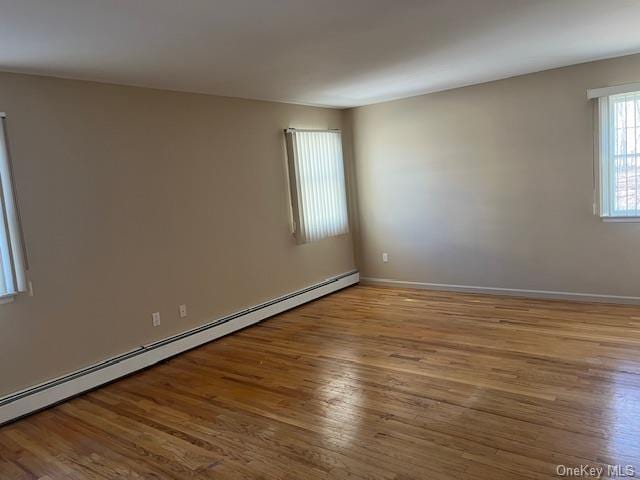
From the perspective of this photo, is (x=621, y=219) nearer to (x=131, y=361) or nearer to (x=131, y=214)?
(x=131, y=214)

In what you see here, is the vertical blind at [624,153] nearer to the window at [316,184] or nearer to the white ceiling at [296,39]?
the white ceiling at [296,39]

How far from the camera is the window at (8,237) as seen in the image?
10.1 ft

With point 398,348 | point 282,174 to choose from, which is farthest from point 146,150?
point 398,348

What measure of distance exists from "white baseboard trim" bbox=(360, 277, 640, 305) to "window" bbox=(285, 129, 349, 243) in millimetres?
890

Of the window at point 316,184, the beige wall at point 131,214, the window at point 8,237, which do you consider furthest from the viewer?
the window at point 316,184

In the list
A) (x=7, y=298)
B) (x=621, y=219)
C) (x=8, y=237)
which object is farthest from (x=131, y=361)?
(x=621, y=219)

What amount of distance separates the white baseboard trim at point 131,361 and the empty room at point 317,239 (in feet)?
0.05

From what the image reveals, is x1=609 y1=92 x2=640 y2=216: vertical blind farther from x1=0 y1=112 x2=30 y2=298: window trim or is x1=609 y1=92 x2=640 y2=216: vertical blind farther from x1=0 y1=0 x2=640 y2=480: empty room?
x1=0 y1=112 x2=30 y2=298: window trim

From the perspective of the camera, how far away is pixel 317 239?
5.62m

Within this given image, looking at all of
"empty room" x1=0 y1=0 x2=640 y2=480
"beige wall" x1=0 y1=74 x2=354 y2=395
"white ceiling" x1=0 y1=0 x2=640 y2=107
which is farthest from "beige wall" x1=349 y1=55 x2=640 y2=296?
"beige wall" x1=0 y1=74 x2=354 y2=395

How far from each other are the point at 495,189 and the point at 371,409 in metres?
3.17

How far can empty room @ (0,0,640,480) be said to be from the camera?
2.54m

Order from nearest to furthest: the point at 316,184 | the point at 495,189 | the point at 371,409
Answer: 1. the point at 371,409
2. the point at 495,189
3. the point at 316,184

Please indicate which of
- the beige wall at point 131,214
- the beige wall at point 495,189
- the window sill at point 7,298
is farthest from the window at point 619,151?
the window sill at point 7,298
